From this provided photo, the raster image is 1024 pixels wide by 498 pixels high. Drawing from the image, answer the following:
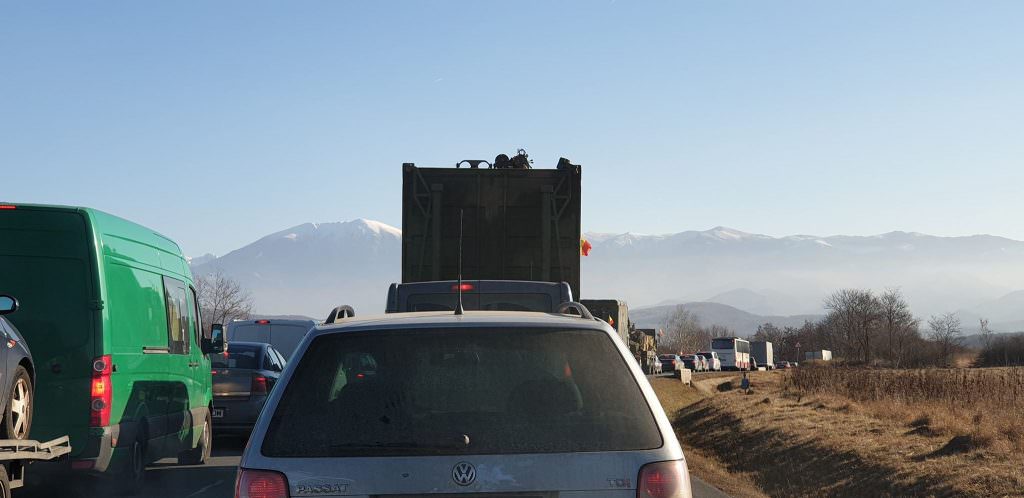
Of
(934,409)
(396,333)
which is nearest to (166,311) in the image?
(396,333)

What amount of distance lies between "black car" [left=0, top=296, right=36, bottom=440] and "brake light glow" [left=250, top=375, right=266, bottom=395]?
7.63 m

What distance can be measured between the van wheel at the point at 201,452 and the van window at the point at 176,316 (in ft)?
4.58

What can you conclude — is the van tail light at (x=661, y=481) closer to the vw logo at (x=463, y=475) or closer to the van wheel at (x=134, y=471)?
the vw logo at (x=463, y=475)

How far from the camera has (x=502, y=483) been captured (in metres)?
4.29

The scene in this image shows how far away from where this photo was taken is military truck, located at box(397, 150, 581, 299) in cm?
1650

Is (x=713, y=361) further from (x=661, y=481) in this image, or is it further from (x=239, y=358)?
Answer: (x=661, y=481)

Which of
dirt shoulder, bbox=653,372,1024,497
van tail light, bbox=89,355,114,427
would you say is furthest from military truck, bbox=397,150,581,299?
van tail light, bbox=89,355,114,427

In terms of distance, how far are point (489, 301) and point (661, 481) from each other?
27.4 ft

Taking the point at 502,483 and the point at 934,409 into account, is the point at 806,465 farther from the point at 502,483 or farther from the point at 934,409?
the point at 502,483

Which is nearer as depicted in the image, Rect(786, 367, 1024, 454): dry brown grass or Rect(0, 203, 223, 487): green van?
Rect(0, 203, 223, 487): green van

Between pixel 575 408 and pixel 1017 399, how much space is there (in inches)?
718

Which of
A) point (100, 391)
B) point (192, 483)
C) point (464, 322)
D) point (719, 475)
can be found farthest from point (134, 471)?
point (719, 475)

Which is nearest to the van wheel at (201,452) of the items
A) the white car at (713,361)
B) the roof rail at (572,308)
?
the roof rail at (572,308)

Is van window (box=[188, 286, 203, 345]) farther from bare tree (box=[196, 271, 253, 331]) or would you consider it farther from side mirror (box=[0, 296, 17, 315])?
bare tree (box=[196, 271, 253, 331])
